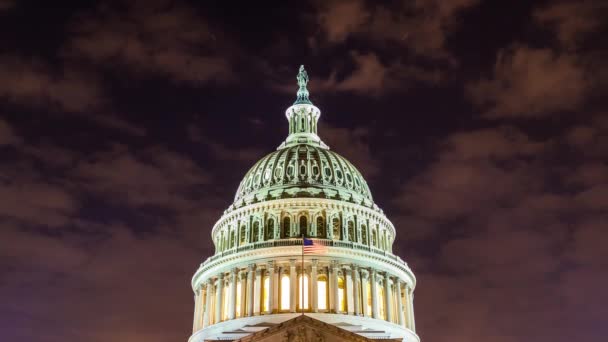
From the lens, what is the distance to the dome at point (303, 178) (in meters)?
75.1

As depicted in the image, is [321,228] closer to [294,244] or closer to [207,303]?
[294,244]

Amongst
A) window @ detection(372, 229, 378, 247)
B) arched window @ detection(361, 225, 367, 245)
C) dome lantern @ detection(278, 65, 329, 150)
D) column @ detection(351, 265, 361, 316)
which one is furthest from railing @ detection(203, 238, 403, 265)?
dome lantern @ detection(278, 65, 329, 150)

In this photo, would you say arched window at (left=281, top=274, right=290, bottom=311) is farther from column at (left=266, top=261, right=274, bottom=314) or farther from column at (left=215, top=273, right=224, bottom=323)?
column at (left=215, top=273, right=224, bottom=323)

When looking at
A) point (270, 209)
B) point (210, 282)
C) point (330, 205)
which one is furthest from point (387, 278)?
point (210, 282)

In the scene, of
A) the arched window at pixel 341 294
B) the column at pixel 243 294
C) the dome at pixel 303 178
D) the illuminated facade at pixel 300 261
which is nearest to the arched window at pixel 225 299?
the illuminated facade at pixel 300 261

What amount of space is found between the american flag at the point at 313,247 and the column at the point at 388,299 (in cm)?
811

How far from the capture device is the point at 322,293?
68.3m

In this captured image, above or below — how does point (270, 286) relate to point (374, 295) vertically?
above

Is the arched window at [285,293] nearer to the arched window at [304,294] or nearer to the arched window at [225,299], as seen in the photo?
the arched window at [304,294]

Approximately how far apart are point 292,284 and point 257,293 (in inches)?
148

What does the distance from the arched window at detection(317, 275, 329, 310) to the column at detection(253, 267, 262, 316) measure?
232 inches

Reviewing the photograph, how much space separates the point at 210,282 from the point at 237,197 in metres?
11.4

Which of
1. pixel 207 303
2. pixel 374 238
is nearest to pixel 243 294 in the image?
pixel 207 303

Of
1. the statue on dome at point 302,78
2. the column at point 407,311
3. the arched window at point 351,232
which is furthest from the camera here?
the statue on dome at point 302,78
